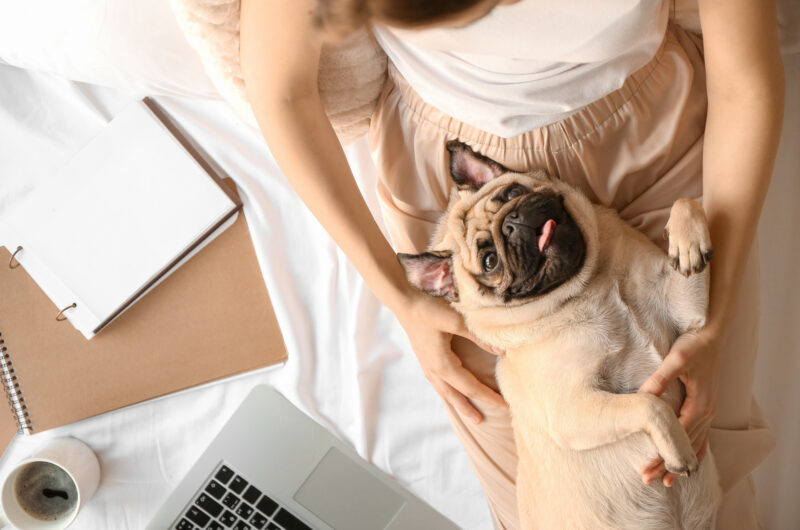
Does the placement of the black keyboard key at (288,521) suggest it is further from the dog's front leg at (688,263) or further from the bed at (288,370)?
the dog's front leg at (688,263)

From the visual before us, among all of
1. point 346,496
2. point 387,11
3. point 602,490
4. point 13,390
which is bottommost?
point 346,496

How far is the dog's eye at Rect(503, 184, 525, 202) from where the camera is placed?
1.01 metres

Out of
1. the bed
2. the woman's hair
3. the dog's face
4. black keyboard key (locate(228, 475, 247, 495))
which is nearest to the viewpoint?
the woman's hair

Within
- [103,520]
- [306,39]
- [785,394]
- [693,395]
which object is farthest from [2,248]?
[785,394]

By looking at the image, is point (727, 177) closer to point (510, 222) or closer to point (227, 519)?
point (510, 222)

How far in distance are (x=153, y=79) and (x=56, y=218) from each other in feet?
1.37

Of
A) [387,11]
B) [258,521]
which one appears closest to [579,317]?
[387,11]

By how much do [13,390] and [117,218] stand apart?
48 centimetres

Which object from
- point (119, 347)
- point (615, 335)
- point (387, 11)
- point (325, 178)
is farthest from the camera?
point (119, 347)

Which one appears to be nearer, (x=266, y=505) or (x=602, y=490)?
(x=602, y=490)

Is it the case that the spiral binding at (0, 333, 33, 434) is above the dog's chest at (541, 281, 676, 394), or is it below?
above

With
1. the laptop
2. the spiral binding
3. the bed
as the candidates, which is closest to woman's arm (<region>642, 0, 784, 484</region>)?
the bed

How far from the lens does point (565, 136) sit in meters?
1.04

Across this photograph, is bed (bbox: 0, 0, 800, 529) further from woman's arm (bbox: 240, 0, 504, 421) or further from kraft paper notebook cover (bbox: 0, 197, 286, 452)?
woman's arm (bbox: 240, 0, 504, 421)
